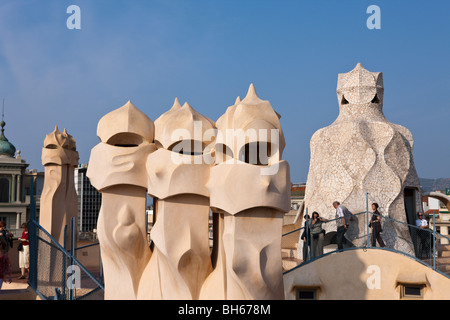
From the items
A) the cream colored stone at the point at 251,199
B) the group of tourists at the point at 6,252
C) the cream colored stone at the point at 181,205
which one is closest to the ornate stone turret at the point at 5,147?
the group of tourists at the point at 6,252

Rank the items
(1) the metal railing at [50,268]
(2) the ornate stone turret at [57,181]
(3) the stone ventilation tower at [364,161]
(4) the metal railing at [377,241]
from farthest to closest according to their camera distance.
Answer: (3) the stone ventilation tower at [364,161], (2) the ornate stone turret at [57,181], (4) the metal railing at [377,241], (1) the metal railing at [50,268]

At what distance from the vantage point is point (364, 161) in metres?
12.9

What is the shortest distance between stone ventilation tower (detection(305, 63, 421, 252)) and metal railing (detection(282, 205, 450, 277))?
49 mm

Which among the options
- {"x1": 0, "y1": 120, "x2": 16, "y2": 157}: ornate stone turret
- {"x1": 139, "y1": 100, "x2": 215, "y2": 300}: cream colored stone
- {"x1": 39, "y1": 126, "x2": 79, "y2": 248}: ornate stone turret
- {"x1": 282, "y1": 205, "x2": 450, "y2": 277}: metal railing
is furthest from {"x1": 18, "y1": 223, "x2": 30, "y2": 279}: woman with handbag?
{"x1": 0, "y1": 120, "x2": 16, "y2": 157}: ornate stone turret

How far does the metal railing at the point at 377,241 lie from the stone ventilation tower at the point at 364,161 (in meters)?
0.05

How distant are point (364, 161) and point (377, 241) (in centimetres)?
250

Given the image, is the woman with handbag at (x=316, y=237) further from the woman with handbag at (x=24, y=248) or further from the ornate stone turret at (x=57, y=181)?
the woman with handbag at (x=24, y=248)

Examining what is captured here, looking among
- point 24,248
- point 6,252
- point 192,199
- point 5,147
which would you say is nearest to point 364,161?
point 192,199

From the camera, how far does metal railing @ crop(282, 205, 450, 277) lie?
10.2 metres

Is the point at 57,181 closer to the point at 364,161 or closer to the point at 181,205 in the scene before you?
the point at 181,205

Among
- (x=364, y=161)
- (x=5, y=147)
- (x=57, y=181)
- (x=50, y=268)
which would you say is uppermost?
(x=5, y=147)

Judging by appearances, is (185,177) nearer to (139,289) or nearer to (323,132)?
(139,289)

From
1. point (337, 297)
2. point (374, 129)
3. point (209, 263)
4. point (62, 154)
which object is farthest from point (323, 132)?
point (209, 263)

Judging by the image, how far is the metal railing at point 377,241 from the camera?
10227mm
